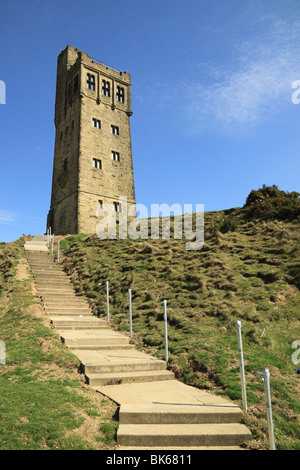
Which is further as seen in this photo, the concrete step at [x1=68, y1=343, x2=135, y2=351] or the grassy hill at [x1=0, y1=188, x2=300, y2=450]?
the concrete step at [x1=68, y1=343, x2=135, y2=351]

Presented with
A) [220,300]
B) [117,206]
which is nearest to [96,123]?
[117,206]

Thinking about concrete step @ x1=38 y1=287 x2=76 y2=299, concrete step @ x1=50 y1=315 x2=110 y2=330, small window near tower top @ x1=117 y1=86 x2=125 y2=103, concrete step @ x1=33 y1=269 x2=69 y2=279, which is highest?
small window near tower top @ x1=117 y1=86 x2=125 y2=103

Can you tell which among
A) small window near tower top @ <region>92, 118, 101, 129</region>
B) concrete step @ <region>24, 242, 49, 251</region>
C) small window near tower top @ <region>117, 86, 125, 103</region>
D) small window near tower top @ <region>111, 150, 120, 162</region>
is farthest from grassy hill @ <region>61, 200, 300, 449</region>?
small window near tower top @ <region>117, 86, 125, 103</region>

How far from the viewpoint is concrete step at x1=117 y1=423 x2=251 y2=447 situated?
497 cm

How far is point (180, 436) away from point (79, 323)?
719cm

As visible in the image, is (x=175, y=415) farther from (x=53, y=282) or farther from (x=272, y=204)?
(x=272, y=204)

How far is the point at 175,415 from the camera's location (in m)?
5.48

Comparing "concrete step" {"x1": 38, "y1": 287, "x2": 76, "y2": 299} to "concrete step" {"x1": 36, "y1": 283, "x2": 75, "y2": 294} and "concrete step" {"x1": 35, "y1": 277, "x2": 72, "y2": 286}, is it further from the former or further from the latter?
"concrete step" {"x1": 35, "y1": 277, "x2": 72, "y2": 286}

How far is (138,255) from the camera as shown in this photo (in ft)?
63.1

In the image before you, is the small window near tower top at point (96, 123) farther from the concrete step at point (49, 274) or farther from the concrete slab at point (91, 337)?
the concrete slab at point (91, 337)

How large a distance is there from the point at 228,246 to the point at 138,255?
16.8 feet

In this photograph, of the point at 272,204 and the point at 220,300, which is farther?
the point at 272,204

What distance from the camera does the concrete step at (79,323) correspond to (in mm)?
11133
